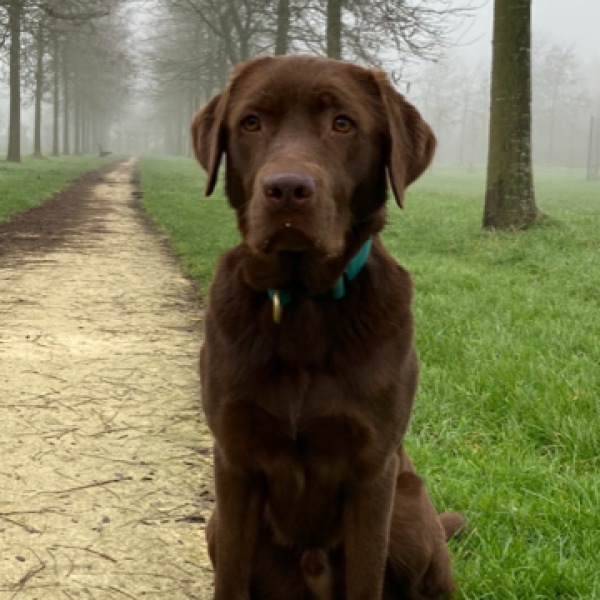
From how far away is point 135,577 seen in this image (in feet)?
8.05

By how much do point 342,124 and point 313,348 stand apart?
68 centimetres

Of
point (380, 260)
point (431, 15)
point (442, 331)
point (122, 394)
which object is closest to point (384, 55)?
point (431, 15)

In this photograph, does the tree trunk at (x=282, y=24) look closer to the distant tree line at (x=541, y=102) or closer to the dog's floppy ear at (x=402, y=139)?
the dog's floppy ear at (x=402, y=139)

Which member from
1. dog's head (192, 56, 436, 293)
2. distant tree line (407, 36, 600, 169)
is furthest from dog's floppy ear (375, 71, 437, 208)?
distant tree line (407, 36, 600, 169)

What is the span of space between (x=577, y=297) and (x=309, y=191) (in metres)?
5.24

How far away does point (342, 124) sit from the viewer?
222 cm

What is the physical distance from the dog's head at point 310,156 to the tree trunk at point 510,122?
8060 millimetres

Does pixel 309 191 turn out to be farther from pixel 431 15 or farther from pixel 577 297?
pixel 431 15

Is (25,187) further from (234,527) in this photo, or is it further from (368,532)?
(368,532)

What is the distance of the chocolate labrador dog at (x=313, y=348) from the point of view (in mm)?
2021

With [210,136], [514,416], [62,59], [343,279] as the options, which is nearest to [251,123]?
[210,136]

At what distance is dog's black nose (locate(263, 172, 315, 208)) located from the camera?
1932mm

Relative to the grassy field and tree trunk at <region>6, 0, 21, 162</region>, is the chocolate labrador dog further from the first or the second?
tree trunk at <region>6, 0, 21, 162</region>

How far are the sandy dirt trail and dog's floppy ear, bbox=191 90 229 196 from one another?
50.3 inches
